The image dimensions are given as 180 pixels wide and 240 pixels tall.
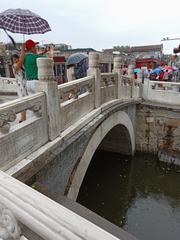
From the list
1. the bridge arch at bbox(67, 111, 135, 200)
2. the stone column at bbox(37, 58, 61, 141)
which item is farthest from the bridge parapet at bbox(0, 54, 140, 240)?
the bridge arch at bbox(67, 111, 135, 200)

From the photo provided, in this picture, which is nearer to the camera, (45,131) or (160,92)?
(45,131)

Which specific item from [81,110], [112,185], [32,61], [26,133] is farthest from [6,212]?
[112,185]

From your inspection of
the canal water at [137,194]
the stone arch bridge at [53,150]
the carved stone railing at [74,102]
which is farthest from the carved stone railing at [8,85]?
the carved stone railing at [74,102]

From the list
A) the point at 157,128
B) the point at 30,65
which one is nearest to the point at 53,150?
the point at 30,65

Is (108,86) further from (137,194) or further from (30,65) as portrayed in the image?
(137,194)

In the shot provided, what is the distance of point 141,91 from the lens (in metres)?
9.48

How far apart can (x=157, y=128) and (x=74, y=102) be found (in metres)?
6.04

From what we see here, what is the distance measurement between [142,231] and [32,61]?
503 cm

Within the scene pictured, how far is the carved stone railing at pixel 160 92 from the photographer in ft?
29.2

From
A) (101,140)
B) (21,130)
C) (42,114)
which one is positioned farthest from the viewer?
(101,140)

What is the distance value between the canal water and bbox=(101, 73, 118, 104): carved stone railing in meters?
3.23

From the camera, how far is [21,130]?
9.01 ft

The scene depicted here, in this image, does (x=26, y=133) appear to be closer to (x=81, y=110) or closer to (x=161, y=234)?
(x=81, y=110)

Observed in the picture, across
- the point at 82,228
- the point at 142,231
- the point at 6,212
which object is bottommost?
the point at 142,231
